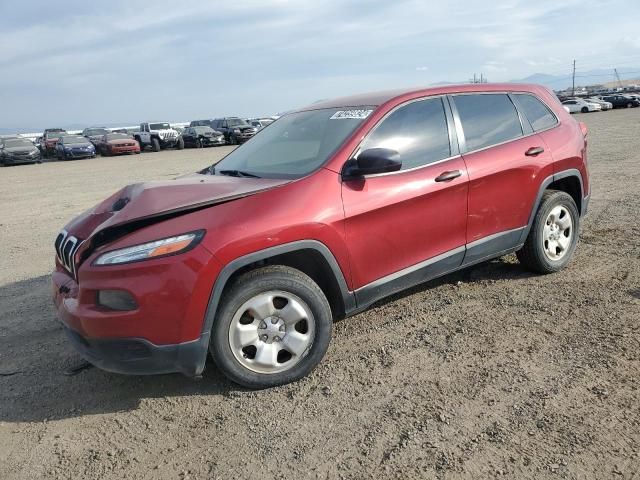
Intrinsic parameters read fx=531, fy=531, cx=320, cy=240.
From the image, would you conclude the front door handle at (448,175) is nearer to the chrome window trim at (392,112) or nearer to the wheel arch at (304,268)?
the chrome window trim at (392,112)

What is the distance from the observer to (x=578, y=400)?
292 cm

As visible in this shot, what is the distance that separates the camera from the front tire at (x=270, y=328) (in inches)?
121

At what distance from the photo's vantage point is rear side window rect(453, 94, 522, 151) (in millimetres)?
4195

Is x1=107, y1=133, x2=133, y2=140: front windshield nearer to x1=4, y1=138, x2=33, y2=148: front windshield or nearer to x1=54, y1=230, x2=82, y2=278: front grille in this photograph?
x1=4, y1=138, x2=33, y2=148: front windshield

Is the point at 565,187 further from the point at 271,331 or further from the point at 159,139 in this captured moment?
the point at 159,139

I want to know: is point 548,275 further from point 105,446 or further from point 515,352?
point 105,446

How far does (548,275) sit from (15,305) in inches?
195

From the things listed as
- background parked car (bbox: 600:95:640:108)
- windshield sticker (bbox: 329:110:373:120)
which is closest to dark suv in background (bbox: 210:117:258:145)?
windshield sticker (bbox: 329:110:373:120)

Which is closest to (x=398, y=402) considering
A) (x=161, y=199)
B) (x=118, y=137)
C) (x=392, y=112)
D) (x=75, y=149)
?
(x=161, y=199)

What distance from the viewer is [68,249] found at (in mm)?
3359

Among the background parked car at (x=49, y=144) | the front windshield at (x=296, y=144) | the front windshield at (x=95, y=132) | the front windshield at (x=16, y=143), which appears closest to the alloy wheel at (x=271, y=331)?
the front windshield at (x=296, y=144)

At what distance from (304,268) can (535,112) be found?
2.74 meters

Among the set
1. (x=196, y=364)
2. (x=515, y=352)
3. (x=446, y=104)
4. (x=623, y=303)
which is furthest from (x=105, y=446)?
(x=623, y=303)

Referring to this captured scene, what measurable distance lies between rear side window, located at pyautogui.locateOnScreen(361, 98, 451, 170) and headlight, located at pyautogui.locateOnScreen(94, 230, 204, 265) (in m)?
1.38
